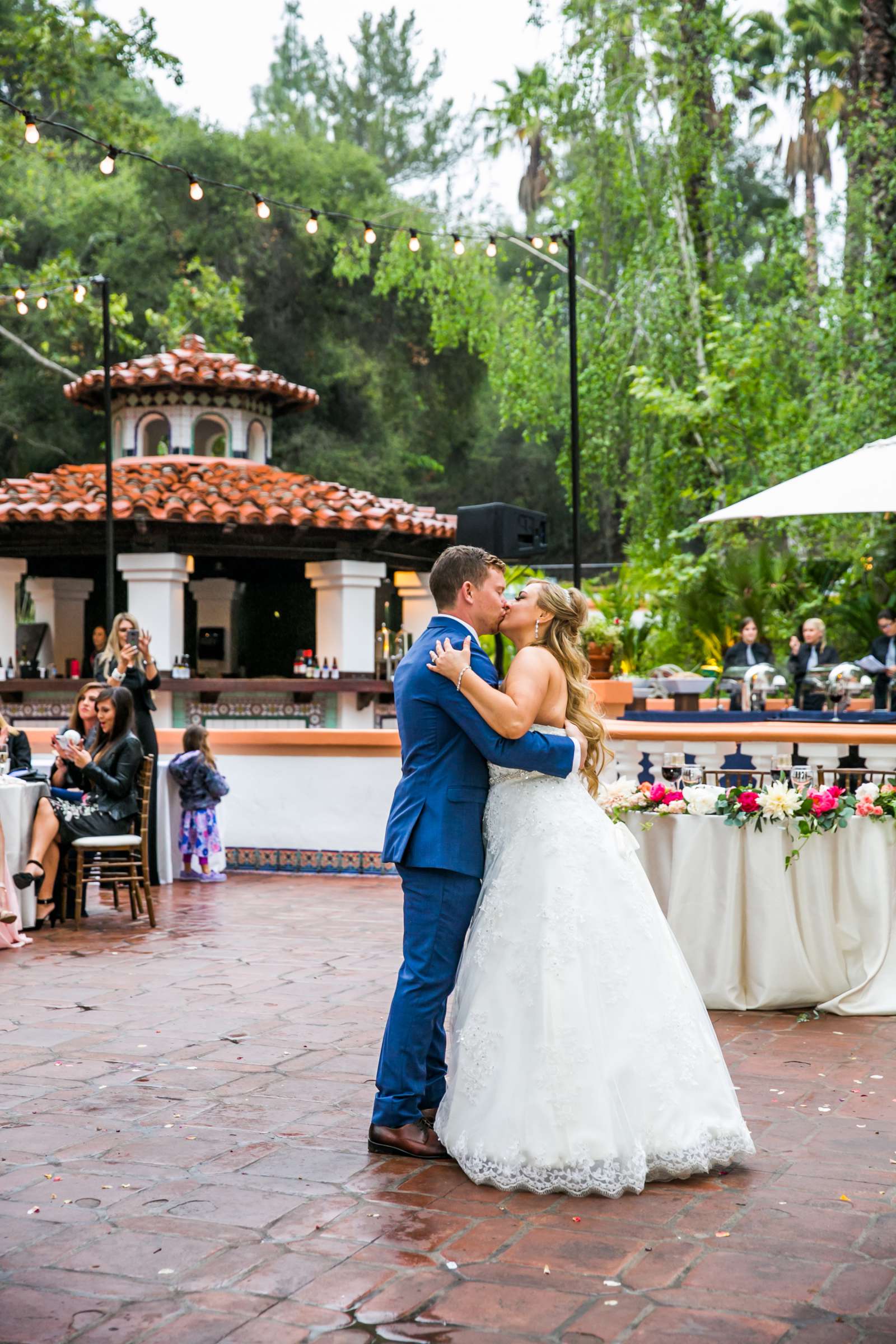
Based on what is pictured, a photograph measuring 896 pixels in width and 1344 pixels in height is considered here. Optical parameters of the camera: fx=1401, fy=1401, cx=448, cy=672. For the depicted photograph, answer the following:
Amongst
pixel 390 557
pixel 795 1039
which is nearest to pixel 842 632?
pixel 390 557

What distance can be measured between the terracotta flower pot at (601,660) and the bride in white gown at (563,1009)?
745 centimetres

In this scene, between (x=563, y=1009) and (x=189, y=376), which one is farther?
(x=189, y=376)

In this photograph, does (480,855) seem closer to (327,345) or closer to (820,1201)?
(820,1201)

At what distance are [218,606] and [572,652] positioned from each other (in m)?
17.2

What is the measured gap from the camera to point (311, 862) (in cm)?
1191

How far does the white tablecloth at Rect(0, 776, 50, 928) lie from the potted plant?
15.3ft

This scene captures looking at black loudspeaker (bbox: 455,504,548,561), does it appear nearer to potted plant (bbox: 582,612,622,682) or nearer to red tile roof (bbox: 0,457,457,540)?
potted plant (bbox: 582,612,622,682)

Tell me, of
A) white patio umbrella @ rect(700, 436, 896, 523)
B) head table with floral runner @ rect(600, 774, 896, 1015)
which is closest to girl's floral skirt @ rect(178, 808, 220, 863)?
white patio umbrella @ rect(700, 436, 896, 523)

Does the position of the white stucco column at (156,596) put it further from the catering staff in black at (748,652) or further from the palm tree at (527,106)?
the palm tree at (527,106)

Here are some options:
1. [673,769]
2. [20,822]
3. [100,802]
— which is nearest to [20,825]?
[20,822]

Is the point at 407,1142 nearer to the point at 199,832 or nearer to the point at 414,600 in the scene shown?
the point at 199,832

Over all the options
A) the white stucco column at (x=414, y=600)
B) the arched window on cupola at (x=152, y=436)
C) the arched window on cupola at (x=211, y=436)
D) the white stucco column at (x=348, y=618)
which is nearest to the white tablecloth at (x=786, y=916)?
the white stucco column at (x=348, y=618)

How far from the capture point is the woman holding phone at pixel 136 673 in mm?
9930

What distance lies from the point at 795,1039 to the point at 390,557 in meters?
14.5
